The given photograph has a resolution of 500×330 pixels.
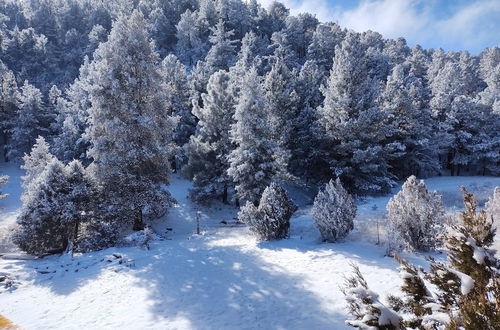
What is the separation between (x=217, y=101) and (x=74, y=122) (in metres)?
19.9

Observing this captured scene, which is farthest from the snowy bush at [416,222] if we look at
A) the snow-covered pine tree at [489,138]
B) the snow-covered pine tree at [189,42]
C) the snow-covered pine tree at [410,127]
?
the snow-covered pine tree at [189,42]

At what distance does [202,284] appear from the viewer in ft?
34.9

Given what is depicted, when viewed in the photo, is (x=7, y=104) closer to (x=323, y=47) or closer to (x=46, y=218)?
(x=46, y=218)

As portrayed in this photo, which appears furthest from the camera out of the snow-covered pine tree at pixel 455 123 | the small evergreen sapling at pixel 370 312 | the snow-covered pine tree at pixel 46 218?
the snow-covered pine tree at pixel 455 123

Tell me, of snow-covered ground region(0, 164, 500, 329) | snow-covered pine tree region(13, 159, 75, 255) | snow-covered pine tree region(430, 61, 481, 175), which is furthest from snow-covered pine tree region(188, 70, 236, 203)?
snow-covered pine tree region(430, 61, 481, 175)

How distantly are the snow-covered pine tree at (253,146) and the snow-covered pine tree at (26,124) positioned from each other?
106 feet

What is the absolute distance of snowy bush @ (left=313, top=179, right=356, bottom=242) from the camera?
44.4 ft

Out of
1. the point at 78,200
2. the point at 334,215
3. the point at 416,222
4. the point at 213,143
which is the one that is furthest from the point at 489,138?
the point at 78,200

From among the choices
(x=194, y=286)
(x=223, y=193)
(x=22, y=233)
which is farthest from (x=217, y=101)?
(x=194, y=286)

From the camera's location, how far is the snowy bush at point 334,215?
13523 mm

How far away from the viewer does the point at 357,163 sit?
2647cm

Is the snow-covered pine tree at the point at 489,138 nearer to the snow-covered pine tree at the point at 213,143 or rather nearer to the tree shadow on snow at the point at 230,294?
the snow-covered pine tree at the point at 213,143

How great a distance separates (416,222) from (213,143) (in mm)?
18956

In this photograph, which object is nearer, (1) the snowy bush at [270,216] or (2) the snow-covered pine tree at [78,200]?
(1) the snowy bush at [270,216]
